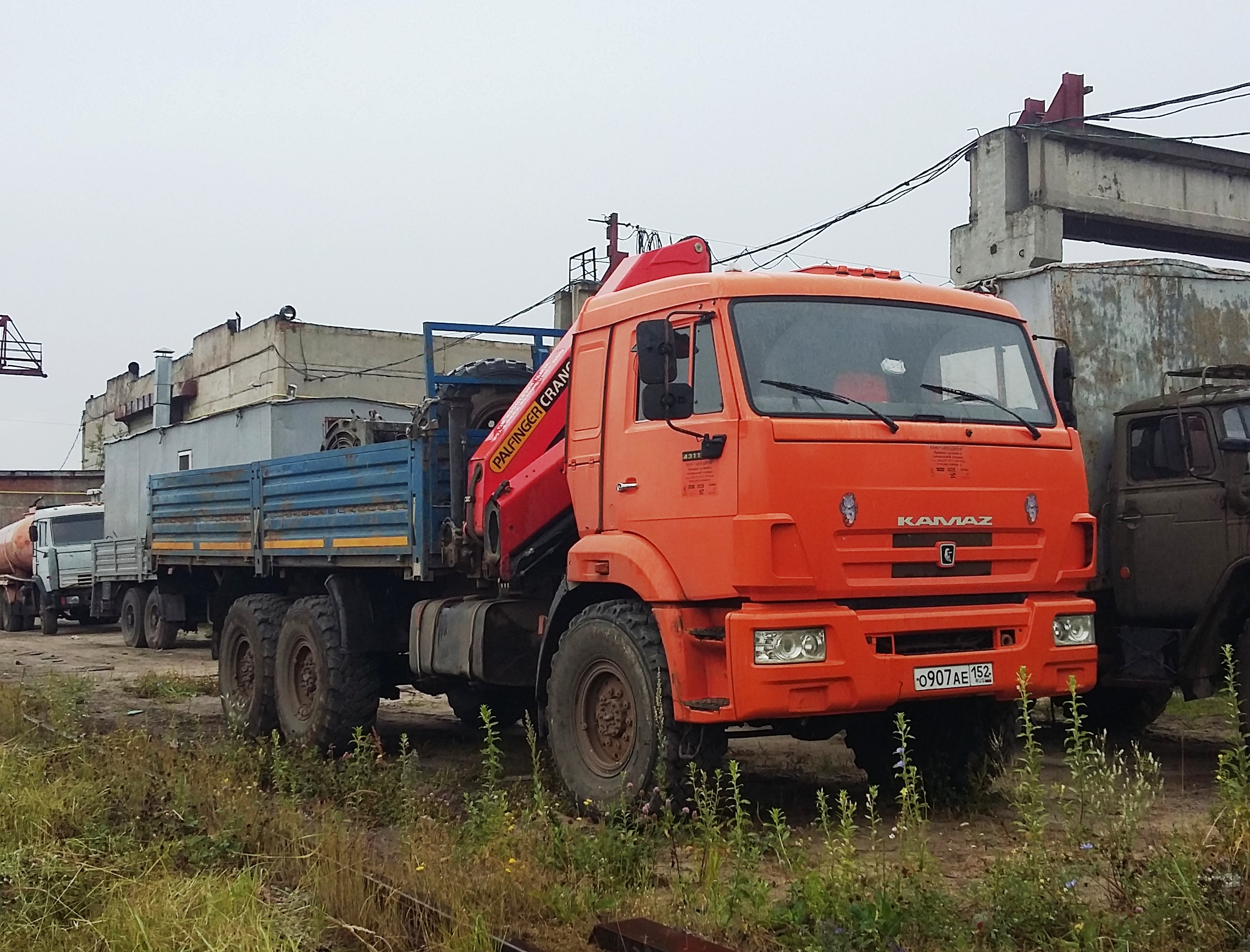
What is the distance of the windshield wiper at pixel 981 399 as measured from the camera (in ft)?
21.5

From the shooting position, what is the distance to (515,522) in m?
7.79

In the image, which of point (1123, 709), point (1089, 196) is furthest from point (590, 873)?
point (1089, 196)

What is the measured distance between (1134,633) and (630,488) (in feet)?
13.3

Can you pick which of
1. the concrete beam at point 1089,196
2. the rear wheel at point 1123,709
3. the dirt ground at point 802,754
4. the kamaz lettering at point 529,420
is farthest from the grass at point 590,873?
the concrete beam at point 1089,196

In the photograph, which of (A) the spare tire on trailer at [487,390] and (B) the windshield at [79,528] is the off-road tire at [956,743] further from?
(B) the windshield at [79,528]

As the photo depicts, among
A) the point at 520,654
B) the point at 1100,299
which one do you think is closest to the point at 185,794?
the point at 520,654

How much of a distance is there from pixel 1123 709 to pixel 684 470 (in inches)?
191

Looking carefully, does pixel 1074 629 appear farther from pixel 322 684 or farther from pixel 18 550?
pixel 18 550

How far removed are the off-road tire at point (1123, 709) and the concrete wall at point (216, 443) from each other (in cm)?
994

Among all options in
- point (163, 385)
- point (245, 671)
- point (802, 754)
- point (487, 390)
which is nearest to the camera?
point (487, 390)

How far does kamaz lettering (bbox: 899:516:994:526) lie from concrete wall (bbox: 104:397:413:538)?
1173cm

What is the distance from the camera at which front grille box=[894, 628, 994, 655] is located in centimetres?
619

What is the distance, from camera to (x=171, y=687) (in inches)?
558

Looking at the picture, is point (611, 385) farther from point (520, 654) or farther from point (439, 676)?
point (439, 676)
